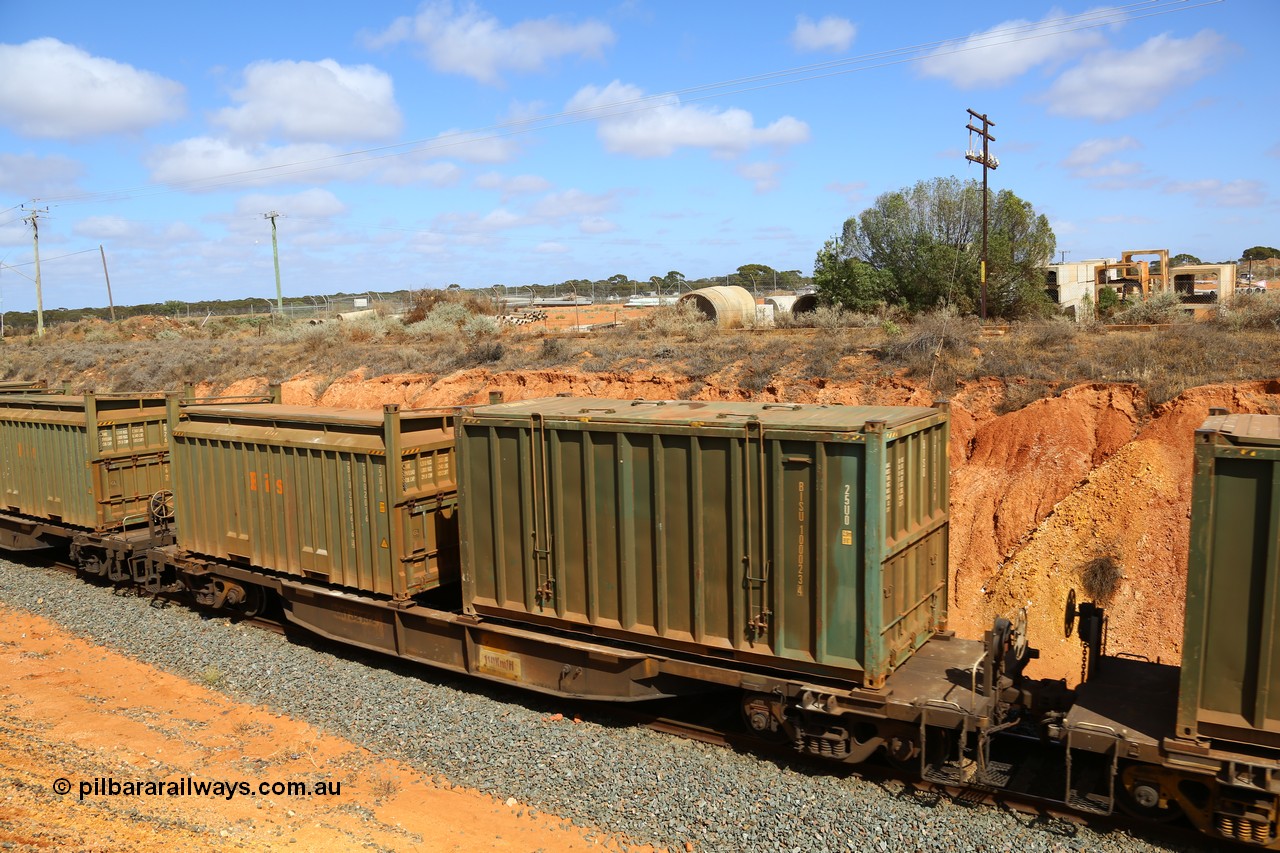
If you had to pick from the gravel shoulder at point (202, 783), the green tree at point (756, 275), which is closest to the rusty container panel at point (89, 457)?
the gravel shoulder at point (202, 783)

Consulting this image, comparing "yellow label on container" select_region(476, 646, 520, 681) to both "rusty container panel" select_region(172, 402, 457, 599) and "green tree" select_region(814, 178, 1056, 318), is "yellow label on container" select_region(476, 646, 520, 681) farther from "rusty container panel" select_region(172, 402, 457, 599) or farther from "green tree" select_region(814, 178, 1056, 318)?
"green tree" select_region(814, 178, 1056, 318)

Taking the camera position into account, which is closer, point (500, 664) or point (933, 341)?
point (500, 664)

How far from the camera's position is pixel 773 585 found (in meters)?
8.20

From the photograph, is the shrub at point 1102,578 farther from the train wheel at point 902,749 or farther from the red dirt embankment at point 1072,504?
the train wheel at point 902,749

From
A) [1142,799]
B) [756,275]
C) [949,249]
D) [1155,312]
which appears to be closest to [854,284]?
[949,249]

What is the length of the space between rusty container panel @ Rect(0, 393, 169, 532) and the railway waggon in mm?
4675

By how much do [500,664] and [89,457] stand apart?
928cm

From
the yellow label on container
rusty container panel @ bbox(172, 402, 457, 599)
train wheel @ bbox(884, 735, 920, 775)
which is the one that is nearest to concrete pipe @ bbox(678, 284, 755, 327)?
rusty container panel @ bbox(172, 402, 457, 599)

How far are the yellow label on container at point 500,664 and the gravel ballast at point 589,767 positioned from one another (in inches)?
14.8

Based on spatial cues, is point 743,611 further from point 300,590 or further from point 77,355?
point 77,355

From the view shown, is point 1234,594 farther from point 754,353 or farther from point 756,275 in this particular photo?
point 756,275

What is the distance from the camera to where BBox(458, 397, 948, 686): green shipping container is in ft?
25.7

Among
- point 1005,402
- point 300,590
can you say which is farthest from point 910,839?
point 1005,402

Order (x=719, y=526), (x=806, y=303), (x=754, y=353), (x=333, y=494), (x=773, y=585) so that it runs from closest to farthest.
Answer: (x=773, y=585) → (x=719, y=526) → (x=333, y=494) → (x=754, y=353) → (x=806, y=303)
